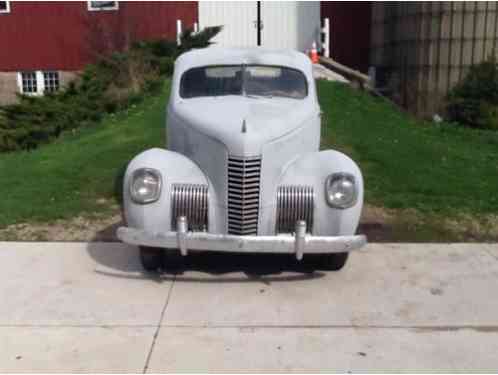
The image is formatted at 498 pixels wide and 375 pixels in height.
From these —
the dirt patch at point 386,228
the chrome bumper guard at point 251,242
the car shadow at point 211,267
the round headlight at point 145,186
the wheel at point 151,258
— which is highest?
the round headlight at point 145,186

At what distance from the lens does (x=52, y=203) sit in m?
7.27

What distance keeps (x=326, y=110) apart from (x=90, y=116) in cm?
533

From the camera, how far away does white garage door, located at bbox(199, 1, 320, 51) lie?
1825 centimetres

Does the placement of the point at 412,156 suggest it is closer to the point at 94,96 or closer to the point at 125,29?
the point at 94,96

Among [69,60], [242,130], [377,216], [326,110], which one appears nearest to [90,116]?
[326,110]

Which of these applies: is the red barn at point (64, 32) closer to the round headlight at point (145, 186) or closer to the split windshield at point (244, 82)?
the split windshield at point (244, 82)

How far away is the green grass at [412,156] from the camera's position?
7363 mm

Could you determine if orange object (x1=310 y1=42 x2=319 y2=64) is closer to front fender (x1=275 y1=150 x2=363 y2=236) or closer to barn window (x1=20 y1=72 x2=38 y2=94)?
barn window (x1=20 y1=72 x2=38 y2=94)

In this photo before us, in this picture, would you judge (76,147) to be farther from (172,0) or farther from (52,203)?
(172,0)

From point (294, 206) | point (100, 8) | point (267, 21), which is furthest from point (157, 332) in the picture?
point (100, 8)

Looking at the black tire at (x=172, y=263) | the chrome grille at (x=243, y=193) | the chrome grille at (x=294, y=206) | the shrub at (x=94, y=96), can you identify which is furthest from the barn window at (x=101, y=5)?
the chrome grille at (x=294, y=206)

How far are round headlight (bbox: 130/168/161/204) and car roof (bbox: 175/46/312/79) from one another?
1.64 metres

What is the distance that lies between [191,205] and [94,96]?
10240 millimetres

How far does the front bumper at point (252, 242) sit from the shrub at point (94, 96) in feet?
30.5
